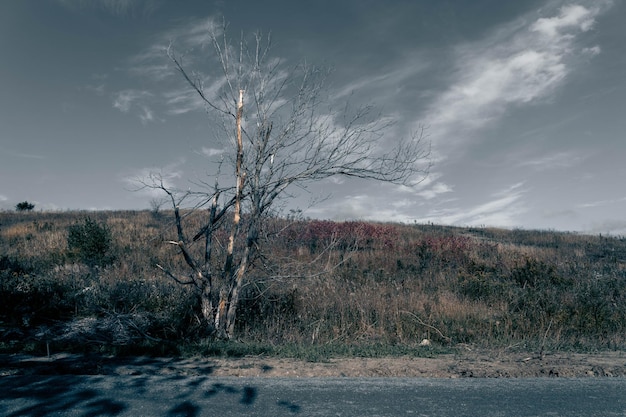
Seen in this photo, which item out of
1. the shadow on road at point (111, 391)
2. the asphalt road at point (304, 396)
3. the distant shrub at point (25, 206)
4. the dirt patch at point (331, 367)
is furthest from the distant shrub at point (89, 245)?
the distant shrub at point (25, 206)

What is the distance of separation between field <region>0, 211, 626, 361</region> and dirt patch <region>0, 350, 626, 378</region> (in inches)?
A: 16.9

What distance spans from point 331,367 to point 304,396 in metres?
1.34

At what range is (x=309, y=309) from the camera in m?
9.78

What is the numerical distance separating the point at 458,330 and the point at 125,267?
1122 centimetres

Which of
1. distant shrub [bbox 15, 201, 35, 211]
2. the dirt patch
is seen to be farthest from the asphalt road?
distant shrub [bbox 15, 201, 35, 211]

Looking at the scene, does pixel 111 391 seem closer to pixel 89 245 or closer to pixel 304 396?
pixel 304 396

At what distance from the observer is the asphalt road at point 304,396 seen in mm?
3910

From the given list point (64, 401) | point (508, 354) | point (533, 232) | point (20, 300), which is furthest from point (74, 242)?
point (533, 232)

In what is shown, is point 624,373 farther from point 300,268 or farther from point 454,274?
point 454,274

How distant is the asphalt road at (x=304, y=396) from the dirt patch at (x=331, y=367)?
0.31 meters

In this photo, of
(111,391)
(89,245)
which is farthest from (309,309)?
(89,245)

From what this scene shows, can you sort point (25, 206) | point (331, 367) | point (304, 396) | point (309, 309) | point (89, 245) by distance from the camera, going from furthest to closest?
point (25, 206), point (89, 245), point (309, 309), point (331, 367), point (304, 396)

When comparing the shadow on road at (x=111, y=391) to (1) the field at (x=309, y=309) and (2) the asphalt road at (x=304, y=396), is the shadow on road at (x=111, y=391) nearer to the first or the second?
(2) the asphalt road at (x=304, y=396)

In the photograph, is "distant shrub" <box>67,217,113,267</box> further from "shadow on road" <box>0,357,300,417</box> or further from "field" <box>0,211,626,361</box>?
"shadow on road" <box>0,357,300,417</box>
